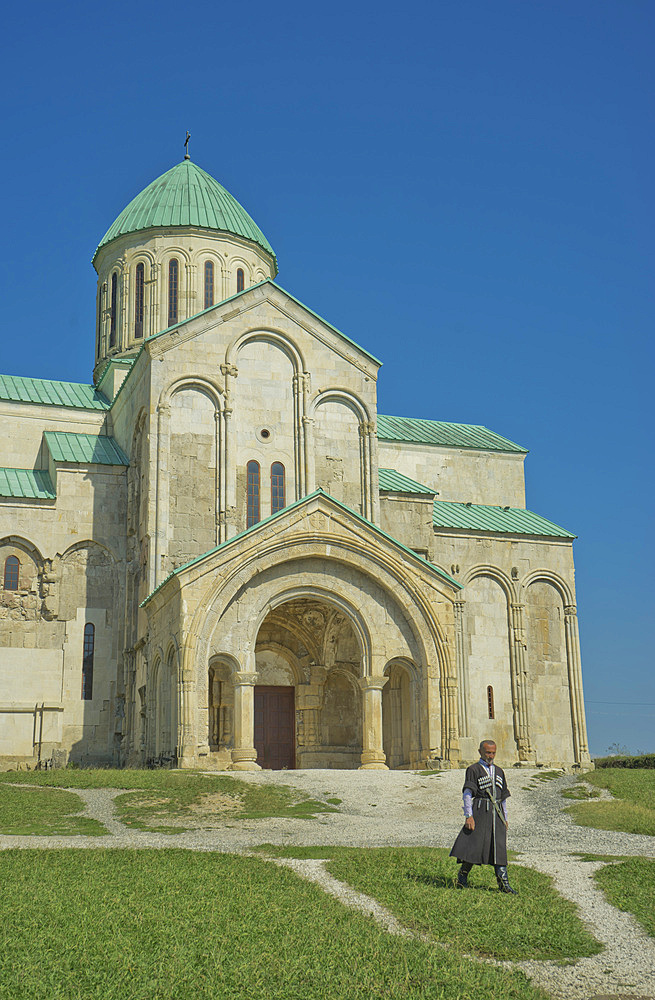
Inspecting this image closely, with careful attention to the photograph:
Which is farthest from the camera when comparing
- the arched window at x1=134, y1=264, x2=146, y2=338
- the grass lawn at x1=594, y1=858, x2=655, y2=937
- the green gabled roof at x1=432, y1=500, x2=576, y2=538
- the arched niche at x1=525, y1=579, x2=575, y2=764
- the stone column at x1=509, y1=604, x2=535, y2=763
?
the arched window at x1=134, y1=264, x2=146, y2=338

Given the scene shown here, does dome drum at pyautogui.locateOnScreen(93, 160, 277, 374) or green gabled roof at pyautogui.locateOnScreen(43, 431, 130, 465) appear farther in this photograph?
dome drum at pyautogui.locateOnScreen(93, 160, 277, 374)

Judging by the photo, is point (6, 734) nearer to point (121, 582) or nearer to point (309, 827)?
point (121, 582)

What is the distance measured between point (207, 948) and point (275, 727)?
Answer: 22359 mm

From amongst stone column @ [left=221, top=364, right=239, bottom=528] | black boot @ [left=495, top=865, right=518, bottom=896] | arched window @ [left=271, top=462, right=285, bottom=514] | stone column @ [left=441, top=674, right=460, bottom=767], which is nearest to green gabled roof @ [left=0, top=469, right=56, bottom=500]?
stone column @ [left=221, top=364, right=239, bottom=528]

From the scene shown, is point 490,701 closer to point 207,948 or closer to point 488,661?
point 488,661

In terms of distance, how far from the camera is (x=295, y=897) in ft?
37.9

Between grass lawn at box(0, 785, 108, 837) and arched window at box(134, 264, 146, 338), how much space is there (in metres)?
21.8

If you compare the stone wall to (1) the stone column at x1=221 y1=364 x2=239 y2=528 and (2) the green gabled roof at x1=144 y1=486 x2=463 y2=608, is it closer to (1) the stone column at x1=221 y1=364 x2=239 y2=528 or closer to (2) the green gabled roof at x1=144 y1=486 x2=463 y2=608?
(1) the stone column at x1=221 y1=364 x2=239 y2=528

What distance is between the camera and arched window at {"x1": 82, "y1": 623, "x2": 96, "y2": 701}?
32156 mm

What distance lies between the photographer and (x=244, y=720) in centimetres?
2648

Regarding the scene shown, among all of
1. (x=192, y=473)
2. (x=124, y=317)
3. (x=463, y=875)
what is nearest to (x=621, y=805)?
(x=463, y=875)

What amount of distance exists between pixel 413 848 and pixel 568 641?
22.1 metres

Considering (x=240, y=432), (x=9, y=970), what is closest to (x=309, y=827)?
(x=9, y=970)

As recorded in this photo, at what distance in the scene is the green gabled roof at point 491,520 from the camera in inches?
1457
